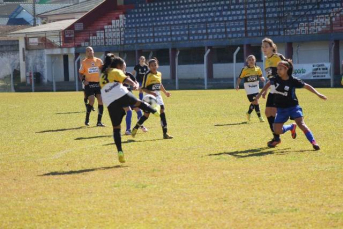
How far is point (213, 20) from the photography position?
48781 millimetres

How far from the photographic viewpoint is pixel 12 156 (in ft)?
45.5

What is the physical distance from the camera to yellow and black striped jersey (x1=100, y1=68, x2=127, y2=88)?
12016 millimetres

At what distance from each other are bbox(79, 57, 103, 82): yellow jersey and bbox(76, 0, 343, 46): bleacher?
2362 centimetres

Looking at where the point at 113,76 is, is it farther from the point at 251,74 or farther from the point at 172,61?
the point at 172,61

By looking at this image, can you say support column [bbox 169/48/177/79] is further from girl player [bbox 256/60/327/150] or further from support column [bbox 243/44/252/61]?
girl player [bbox 256/60/327/150]

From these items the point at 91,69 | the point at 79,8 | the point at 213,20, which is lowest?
the point at 91,69

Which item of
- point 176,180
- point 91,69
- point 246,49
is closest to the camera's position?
point 176,180

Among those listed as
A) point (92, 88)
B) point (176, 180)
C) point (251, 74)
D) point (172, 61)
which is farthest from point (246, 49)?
point (176, 180)

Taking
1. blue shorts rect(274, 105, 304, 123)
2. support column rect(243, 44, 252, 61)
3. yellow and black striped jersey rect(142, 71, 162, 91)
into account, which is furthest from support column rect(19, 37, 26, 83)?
blue shorts rect(274, 105, 304, 123)

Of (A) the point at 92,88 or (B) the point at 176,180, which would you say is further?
(A) the point at 92,88

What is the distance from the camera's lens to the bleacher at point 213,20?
4403 centimetres

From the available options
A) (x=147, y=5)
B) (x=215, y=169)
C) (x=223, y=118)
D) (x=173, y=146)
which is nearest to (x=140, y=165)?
(x=215, y=169)

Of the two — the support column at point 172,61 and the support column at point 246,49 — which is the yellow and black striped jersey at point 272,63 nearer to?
the support column at point 246,49

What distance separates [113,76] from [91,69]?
830 cm
